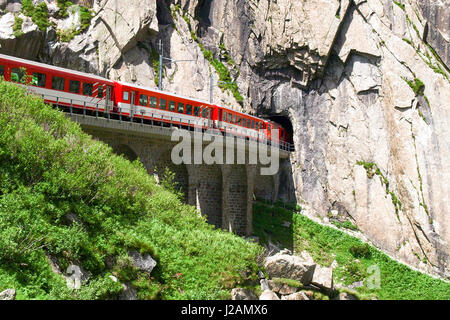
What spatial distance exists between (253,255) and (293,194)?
23.3 m

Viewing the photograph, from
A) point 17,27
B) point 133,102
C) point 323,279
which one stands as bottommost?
point 323,279

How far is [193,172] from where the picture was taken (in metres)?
26.3

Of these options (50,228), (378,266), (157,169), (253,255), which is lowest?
(378,266)

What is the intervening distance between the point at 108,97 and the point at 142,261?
12716 millimetres

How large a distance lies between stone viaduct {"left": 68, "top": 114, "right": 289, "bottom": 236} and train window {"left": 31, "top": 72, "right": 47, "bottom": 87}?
2.96 m

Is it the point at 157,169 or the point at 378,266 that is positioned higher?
the point at 157,169

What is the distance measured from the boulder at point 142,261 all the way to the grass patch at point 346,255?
18251 mm

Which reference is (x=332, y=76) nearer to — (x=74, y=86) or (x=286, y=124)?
(x=286, y=124)

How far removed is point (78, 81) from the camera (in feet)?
72.8

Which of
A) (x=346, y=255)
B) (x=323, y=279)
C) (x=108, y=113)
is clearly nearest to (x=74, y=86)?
(x=108, y=113)

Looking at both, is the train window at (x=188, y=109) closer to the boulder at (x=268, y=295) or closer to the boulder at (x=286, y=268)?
the boulder at (x=286, y=268)
